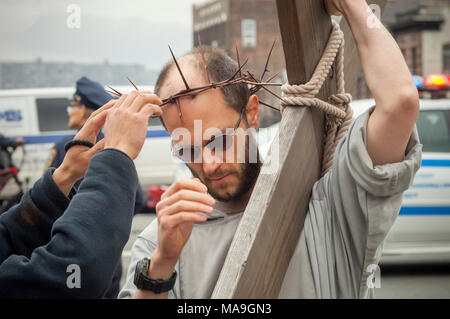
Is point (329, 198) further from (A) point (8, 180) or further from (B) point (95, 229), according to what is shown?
(A) point (8, 180)

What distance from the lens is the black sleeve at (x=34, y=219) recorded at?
4.93 feet

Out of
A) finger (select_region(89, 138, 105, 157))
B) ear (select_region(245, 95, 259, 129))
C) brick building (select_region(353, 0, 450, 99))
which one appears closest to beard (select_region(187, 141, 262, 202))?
ear (select_region(245, 95, 259, 129))

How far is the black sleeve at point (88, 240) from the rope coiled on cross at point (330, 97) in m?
0.43

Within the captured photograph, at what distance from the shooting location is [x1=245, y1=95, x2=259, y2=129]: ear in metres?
1.74

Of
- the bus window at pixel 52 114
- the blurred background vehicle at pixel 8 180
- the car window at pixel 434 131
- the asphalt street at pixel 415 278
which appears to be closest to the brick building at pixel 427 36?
the bus window at pixel 52 114

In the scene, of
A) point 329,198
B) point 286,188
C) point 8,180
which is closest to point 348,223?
point 329,198

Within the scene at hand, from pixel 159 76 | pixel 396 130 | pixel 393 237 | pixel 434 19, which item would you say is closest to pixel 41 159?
pixel 393 237

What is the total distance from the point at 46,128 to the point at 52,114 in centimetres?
35

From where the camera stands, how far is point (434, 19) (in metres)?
20.9

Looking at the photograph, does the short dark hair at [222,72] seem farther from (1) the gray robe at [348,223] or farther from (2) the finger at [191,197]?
(2) the finger at [191,197]

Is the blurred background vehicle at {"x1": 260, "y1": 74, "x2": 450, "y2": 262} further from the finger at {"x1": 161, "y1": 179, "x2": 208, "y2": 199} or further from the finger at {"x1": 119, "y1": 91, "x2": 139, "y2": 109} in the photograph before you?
the finger at {"x1": 161, "y1": 179, "x2": 208, "y2": 199}

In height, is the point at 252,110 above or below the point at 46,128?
above

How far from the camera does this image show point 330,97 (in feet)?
4.48
